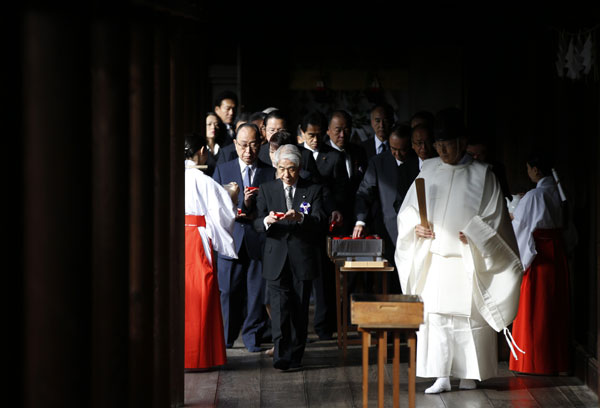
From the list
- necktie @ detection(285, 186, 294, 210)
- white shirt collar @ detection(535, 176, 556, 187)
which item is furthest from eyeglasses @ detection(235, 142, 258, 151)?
white shirt collar @ detection(535, 176, 556, 187)

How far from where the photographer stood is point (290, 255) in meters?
5.64

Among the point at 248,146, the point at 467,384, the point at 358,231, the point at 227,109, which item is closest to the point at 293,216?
the point at 358,231

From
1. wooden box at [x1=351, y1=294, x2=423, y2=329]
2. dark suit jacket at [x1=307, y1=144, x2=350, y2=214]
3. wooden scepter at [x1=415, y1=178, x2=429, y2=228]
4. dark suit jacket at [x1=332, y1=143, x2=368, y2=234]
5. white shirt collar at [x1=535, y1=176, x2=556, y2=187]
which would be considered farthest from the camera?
dark suit jacket at [x1=332, y1=143, x2=368, y2=234]

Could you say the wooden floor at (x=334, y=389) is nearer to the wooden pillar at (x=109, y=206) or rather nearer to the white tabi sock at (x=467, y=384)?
the white tabi sock at (x=467, y=384)

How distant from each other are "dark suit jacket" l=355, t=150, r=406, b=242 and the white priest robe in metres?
1.26

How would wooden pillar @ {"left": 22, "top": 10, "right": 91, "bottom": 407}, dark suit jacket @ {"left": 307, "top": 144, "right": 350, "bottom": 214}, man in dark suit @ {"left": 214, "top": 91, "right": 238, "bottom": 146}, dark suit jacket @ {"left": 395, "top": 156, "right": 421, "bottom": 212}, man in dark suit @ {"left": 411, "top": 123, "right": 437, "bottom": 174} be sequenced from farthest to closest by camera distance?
man in dark suit @ {"left": 214, "top": 91, "right": 238, "bottom": 146}, dark suit jacket @ {"left": 307, "top": 144, "right": 350, "bottom": 214}, dark suit jacket @ {"left": 395, "top": 156, "right": 421, "bottom": 212}, man in dark suit @ {"left": 411, "top": 123, "right": 437, "bottom": 174}, wooden pillar @ {"left": 22, "top": 10, "right": 91, "bottom": 407}

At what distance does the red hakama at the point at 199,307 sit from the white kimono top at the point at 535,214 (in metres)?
2.15

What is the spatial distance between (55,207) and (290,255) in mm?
3553

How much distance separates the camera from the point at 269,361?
6004 millimetres

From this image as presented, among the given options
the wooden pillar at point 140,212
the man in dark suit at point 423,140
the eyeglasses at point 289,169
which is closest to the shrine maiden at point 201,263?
the eyeglasses at point 289,169

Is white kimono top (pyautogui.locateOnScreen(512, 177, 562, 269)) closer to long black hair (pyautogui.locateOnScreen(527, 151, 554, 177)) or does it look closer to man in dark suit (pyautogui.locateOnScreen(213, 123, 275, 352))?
long black hair (pyautogui.locateOnScreen(527, 151, 554, 177))

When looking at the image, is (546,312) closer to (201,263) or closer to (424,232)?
(424,232)

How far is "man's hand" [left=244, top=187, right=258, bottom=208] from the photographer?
6.34m

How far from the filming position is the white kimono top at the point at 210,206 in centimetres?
565
